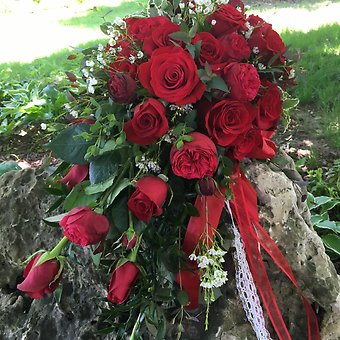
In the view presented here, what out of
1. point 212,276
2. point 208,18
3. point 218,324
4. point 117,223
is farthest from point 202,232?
point 208,18

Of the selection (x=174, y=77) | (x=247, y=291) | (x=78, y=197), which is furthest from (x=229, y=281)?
(x=174, y=77)

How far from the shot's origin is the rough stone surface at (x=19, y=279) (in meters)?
1.77

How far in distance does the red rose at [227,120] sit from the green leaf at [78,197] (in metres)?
0.34

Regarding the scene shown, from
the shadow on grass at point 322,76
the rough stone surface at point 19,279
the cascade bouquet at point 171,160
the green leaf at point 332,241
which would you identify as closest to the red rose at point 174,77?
the cascade bouquet at point 171,160

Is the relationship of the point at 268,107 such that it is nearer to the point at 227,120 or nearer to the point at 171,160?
the point at 227,120

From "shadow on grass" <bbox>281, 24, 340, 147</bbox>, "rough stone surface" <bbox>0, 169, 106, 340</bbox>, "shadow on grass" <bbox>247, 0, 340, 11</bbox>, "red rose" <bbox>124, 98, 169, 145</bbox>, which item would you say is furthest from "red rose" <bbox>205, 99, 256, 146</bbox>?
"shadow on grass" <bbox>247, 0, 340, 11</bbox>

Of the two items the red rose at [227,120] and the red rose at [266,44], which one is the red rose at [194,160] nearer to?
the red rose at [227,120]

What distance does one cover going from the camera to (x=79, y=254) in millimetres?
1755

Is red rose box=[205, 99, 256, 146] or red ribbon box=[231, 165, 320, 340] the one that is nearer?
red rose box=[205, 99, 256, 146]

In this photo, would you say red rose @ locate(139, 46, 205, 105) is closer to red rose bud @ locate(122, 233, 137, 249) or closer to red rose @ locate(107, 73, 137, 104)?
red rose @ locate(107, 73, 137, 104)

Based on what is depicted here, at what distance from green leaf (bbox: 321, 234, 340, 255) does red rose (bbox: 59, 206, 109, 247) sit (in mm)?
1741

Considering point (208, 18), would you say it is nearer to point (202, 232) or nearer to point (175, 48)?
point (175, 48)

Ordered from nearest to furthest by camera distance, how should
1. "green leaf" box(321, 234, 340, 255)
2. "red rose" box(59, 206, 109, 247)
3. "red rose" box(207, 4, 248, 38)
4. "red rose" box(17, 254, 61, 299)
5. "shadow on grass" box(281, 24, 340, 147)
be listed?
"red rose" box(59, 206, 109, 247) → "red rose" box(17, 254, 61, 299) → "red rose" box(207, 4, 248, 38) → "green leaf" box(321, 234, 340, 255) → "shadow on grass" box(281, 24, 340, 147)

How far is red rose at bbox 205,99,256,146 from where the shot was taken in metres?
1.35
